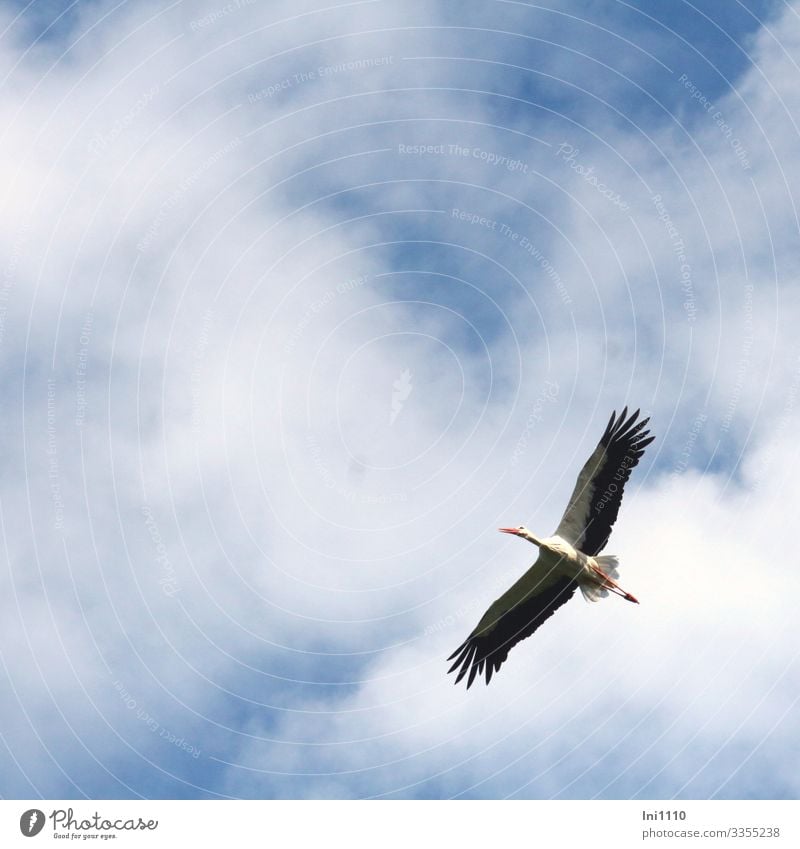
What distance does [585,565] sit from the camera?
41219mm

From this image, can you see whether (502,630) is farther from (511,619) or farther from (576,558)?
(576,558)

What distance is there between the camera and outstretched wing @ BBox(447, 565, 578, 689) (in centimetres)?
4244

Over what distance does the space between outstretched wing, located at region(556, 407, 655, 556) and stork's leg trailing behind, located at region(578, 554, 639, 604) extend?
89cm
